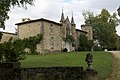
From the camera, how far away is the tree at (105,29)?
72.4 metres

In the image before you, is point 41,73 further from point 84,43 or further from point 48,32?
point 84,43

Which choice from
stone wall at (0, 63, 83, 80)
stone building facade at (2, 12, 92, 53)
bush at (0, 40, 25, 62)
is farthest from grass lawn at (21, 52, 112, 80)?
stone building facade at (2, 12, 92, 53)

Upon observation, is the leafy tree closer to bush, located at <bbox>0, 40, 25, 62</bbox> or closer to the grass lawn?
the grass lawn

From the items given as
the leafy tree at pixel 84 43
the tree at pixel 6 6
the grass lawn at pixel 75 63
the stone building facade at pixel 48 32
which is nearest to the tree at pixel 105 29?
the leafy tree at pixel 84 43

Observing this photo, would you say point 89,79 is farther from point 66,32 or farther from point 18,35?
point 66,32

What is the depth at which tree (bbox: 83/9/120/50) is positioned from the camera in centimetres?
7238

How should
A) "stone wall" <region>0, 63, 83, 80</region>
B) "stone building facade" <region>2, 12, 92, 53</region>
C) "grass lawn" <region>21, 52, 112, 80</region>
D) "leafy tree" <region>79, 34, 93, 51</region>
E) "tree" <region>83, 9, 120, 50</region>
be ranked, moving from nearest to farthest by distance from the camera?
1. "stone wall" <region>0, 63, 83, 80</region>
2. "grass lawn" <region>21, 52, 112, 80</region>
3. "stone building facade" <region>2, 12, 92, 53</region>
4. "leafy tree" <region>79, 34, 93, 51</region>
5. "tree" <region>83, 9, 120, 50</region>

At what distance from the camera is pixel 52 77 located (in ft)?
39.9

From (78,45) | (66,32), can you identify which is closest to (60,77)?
(66,32)

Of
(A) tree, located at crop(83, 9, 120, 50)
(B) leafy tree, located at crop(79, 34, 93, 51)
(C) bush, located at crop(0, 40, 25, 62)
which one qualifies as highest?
(A) tree, located at crop(83, 9, 120, 50)

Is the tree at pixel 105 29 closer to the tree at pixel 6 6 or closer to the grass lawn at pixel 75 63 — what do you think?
the grass lawn at pixel 75 63

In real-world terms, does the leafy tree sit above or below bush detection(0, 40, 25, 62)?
above

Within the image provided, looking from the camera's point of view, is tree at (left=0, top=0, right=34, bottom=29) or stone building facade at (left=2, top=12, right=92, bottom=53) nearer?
tree at (left=0, top=0, right=34, bottom=29)

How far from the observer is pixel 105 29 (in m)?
72.2
